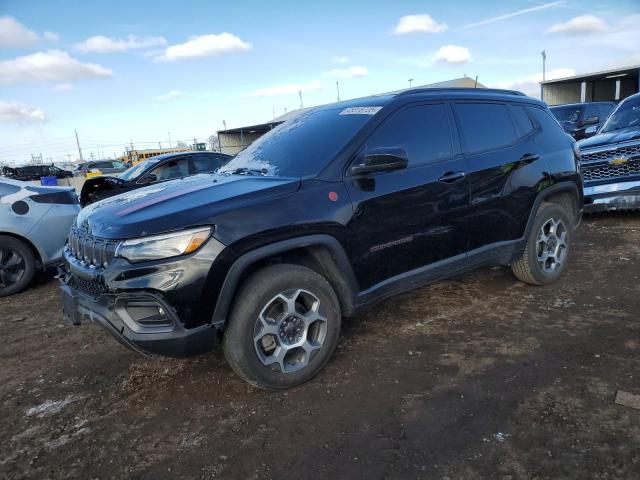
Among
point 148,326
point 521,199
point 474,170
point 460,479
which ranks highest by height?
point 474,170

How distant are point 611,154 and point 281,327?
6.44m

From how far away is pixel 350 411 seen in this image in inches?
112

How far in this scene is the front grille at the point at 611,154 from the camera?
272 inches

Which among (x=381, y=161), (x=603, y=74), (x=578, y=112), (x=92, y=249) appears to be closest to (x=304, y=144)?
(x=381, y=161)

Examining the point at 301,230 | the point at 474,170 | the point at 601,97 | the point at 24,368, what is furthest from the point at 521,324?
the point at 601,97

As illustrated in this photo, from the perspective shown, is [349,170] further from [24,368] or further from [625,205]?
[625,205]

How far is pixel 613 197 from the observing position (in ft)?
23.2

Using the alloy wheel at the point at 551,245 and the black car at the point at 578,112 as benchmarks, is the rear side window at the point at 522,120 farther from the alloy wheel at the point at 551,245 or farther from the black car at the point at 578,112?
the black car at the point at 578,112

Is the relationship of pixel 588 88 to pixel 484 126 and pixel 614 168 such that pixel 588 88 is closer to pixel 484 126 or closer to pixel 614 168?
pixel 614 168

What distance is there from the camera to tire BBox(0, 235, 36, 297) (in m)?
5.80

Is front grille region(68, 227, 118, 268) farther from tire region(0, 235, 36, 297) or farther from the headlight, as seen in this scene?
tire region(0, 235, 36, 297)

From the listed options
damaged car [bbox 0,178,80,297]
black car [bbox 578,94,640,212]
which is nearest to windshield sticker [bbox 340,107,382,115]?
damaged car [bbox 0,178,80,297]

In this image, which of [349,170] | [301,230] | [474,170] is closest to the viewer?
[301,230]

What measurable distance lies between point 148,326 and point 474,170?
9.02 ft
